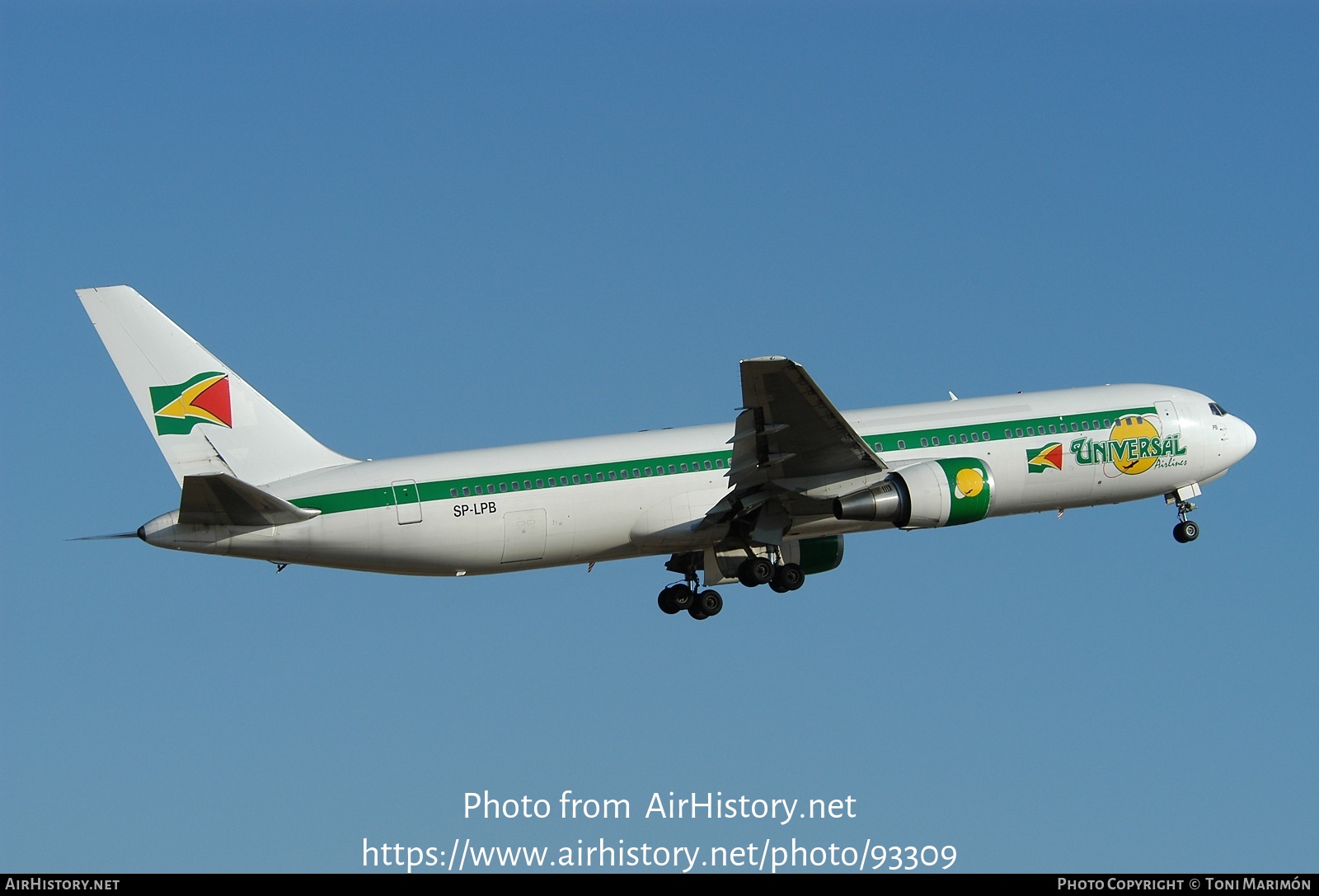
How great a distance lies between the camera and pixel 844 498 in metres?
41.8

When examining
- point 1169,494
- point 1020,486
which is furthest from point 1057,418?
point 1169,494

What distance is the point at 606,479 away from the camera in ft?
137

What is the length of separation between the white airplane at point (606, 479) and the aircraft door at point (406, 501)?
38 millimetres

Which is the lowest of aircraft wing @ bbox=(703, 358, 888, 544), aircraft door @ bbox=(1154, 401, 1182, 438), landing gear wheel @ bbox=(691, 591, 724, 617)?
landing gear wheel @ bbox=(691, 591, 724, 617)

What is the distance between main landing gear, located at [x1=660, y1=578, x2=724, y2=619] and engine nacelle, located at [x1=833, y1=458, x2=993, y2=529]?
600 centimetres

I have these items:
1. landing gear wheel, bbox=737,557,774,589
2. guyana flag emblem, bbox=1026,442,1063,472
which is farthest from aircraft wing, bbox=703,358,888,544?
guyana flag emblem, bbox=1026,442,1063,472

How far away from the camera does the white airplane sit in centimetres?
3931

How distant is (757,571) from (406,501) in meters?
10.6

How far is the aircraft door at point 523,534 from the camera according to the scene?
4066cm

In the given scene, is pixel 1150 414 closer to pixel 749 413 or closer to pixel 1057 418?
pixel 1057 418

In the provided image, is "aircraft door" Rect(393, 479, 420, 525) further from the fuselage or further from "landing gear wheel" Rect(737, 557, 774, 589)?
"landing gear wheel" Rect(737, 557, 774, 589)

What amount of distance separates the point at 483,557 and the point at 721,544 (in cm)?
741

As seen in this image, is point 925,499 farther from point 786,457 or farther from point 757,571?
point 757,571
